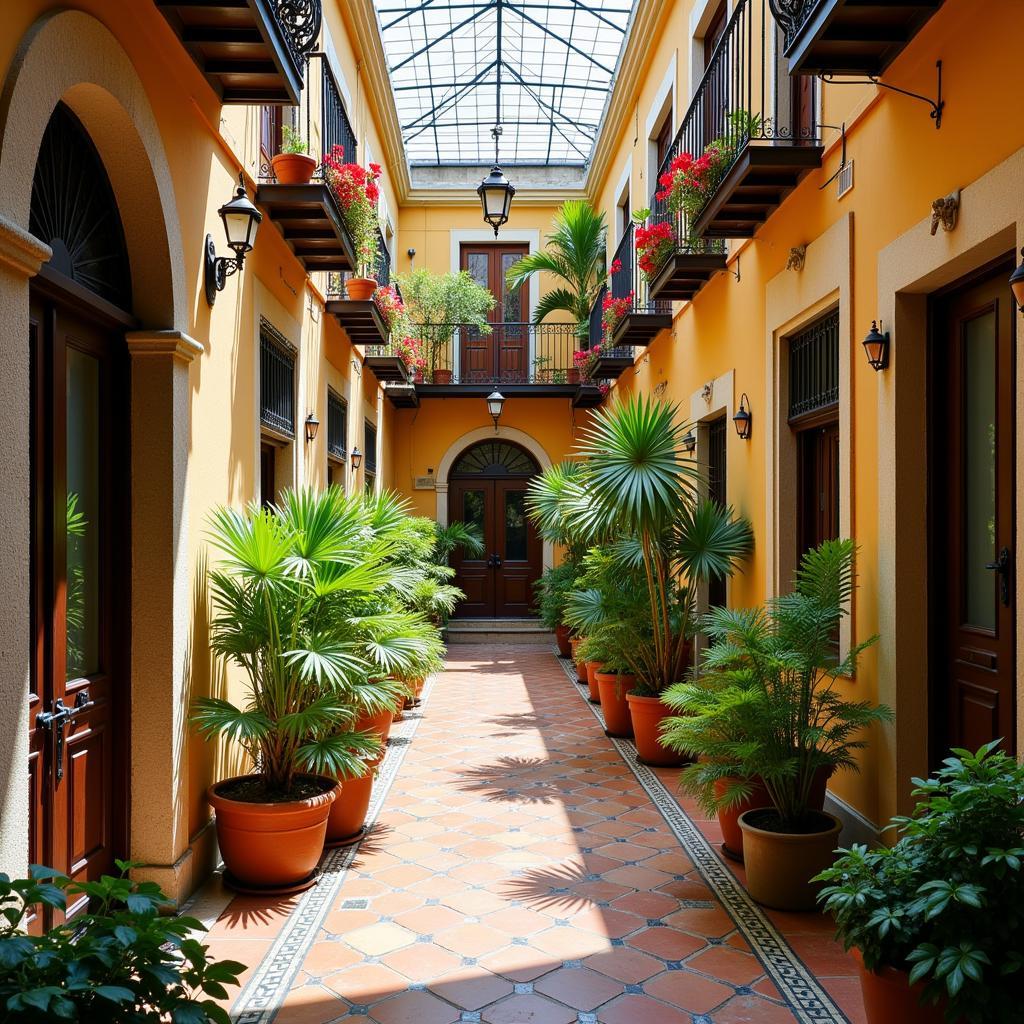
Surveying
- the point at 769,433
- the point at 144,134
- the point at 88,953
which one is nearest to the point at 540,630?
the point at 769,433

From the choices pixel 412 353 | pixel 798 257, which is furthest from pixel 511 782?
pixel 412 353

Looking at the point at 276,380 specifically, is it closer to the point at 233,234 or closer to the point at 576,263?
the point at 233,234

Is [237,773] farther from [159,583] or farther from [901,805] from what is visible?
[901,805]

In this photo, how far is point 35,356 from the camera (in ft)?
11.7

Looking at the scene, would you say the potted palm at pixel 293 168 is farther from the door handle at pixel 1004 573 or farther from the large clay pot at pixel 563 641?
the large clay pot at pixel 563 641

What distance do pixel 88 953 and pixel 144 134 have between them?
→ 3.37 metres

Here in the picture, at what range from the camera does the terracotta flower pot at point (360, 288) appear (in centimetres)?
920

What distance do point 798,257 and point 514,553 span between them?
37.0ft

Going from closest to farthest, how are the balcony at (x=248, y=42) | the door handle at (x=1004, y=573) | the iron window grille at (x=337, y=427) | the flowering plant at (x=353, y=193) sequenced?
the door handle at (x=1004, y=573), the balcony at (x=248, y=42), the flowering plant at (x=353, y=193), the iron window grille at (x=337, y=427)

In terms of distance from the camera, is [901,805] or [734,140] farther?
[734,140]

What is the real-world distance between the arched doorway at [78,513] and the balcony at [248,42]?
741 mm

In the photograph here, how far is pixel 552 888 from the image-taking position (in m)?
4.67

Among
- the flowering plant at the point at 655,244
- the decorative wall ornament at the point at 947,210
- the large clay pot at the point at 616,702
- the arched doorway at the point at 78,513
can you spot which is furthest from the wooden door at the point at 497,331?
the decorative wall ornament at the point at 947,210

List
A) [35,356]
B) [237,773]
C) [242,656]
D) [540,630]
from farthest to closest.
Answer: [540,630], [237,773], [242,656], [35,356]
